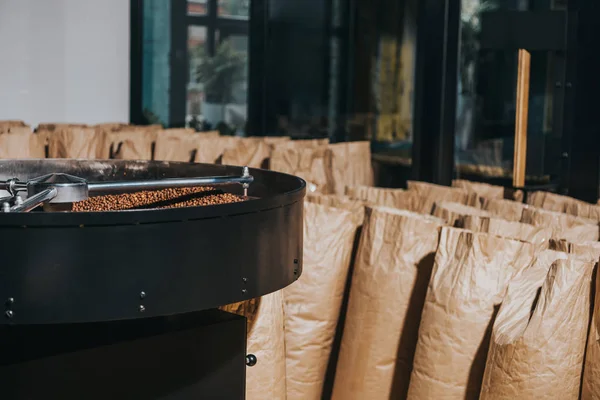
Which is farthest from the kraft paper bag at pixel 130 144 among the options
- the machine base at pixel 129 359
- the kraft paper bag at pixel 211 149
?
the machine base at pixel 129 359

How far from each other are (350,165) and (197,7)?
2.06 meters

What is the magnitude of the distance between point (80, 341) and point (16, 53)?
3835 mm

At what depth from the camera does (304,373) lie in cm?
260

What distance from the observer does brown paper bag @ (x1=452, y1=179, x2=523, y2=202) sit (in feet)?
9.69

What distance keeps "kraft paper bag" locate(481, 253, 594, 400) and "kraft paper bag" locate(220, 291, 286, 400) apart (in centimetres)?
62

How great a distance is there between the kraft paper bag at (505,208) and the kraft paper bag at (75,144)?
1.91 meters

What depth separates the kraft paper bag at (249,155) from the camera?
10.8 feet

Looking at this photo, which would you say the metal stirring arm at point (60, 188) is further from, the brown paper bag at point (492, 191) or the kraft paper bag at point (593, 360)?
the brown paper bag at point (492, 191)

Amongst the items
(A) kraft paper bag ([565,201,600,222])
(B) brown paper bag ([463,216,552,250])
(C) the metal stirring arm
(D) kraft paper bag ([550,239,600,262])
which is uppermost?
(C) the metal stirring arm

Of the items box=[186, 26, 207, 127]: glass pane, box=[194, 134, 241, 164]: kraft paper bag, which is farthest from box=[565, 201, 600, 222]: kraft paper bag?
box=[186, 26, 207, 127]: glass pane

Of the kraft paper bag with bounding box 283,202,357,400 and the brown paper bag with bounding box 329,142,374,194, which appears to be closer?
the kraft paper bag with bounding box 283,202,357,400

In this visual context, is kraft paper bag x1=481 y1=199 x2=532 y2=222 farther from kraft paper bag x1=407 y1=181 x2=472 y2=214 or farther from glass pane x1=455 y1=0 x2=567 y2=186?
glass pane x1=455 y1=0 x2=567 y2=186

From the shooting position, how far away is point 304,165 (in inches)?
125

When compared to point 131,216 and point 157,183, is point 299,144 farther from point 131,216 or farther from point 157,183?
point 131,216
